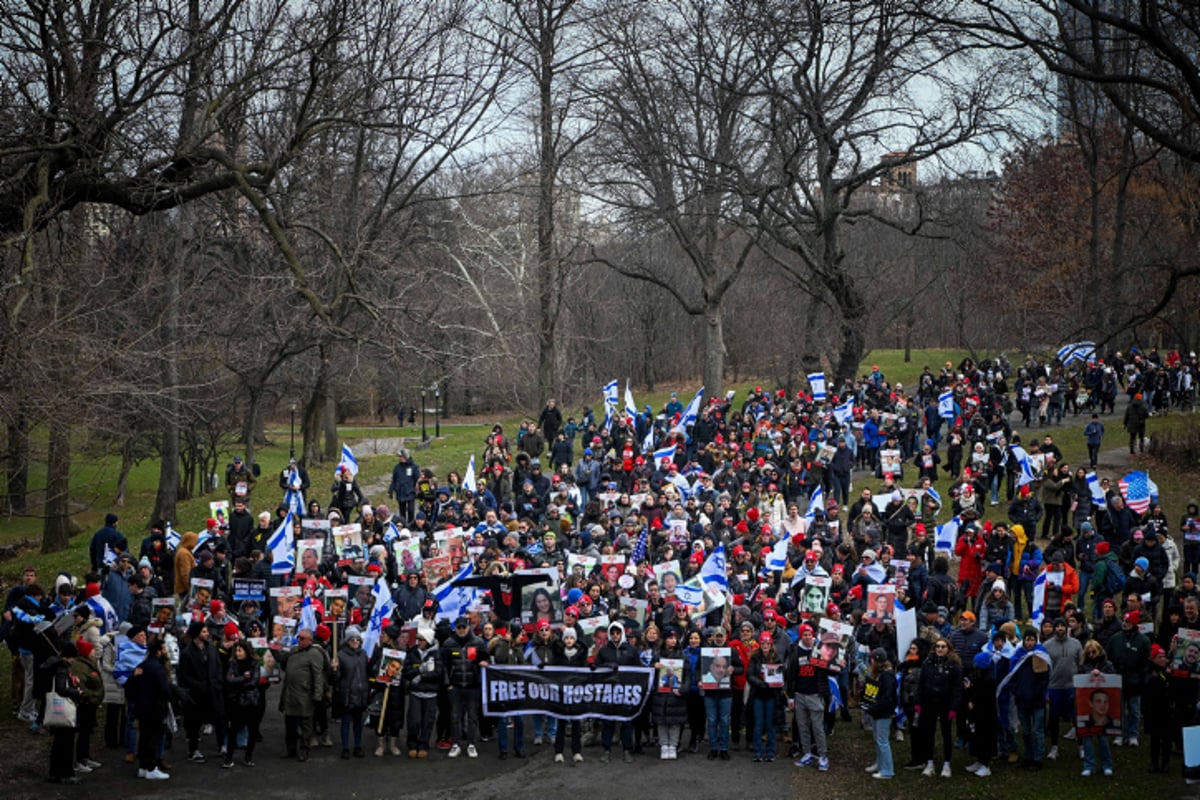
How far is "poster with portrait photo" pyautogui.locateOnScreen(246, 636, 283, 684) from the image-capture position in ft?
48.3

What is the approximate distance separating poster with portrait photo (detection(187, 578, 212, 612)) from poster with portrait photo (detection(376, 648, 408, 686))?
8.61 feet

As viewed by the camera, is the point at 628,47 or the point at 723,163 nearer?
the point at 723,163

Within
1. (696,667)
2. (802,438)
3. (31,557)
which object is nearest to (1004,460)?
(802,438)

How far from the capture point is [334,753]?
14.9 m

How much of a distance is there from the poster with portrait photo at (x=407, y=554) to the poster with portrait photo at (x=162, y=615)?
13.7 ft

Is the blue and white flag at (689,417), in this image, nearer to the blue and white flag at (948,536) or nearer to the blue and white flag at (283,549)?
the blue and white flag at (948,536)

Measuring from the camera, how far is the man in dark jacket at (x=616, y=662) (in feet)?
48.1

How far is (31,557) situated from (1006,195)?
163 ft

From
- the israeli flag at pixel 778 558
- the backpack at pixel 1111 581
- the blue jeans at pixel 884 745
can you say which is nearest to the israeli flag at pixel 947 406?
the israeli flag at pixel 778 558

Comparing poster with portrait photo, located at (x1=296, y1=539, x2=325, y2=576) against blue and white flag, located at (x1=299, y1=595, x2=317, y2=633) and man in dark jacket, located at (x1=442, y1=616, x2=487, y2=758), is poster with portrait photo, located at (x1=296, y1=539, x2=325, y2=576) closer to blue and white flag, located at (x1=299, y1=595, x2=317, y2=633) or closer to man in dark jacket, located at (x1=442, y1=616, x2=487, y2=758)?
blue and white flag, located at (x1=299, y1=595, x2=317, y2=633)

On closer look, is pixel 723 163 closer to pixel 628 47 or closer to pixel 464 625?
pixel 628 47

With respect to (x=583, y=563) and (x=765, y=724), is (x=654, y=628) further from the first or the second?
(x=583, y=563)

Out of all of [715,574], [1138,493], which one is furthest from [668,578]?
[1138,493]

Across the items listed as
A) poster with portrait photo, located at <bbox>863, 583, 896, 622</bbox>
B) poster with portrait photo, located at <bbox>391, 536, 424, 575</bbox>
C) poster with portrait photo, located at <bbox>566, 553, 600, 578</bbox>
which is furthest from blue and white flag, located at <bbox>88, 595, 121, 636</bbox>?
poster with portrait photo, located at <bbox>863, 583, 896, 622</bbox>
